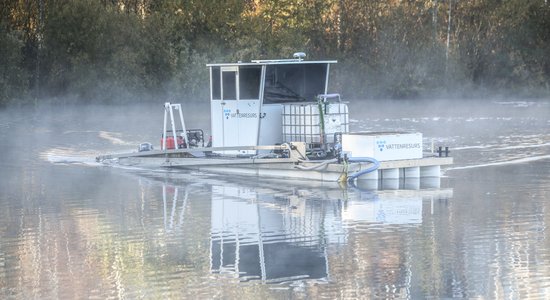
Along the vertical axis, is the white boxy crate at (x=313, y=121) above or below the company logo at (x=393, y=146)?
above

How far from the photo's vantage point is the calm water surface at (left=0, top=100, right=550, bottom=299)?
44.8 ft

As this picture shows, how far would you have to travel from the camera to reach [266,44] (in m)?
63.2

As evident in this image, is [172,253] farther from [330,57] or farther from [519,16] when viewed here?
[519,16]

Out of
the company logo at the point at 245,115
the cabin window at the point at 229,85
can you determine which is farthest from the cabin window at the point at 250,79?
the company logo at the point at 245,115

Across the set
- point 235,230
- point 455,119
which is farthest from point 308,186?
point 455,119

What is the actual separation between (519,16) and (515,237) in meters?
54.9

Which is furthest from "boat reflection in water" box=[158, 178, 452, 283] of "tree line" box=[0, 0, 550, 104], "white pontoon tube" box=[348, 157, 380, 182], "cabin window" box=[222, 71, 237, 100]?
"tree line" box=[0, 0, 550, 104]

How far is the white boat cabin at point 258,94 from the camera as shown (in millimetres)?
24750

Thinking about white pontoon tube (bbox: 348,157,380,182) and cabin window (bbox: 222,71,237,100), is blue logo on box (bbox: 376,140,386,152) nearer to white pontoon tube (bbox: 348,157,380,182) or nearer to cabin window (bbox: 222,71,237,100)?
white pontoon tube (bbox: 348,157,380,182)

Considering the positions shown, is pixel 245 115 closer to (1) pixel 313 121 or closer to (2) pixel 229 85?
(2) pixel 229 85

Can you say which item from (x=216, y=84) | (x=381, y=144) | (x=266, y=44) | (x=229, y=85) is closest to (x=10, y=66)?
(x=266, y=44)

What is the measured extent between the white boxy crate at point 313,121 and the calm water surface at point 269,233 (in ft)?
3.47

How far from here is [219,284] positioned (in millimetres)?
13742

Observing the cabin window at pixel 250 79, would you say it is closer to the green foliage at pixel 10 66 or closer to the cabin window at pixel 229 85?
the cabin window at pixel 229 85
